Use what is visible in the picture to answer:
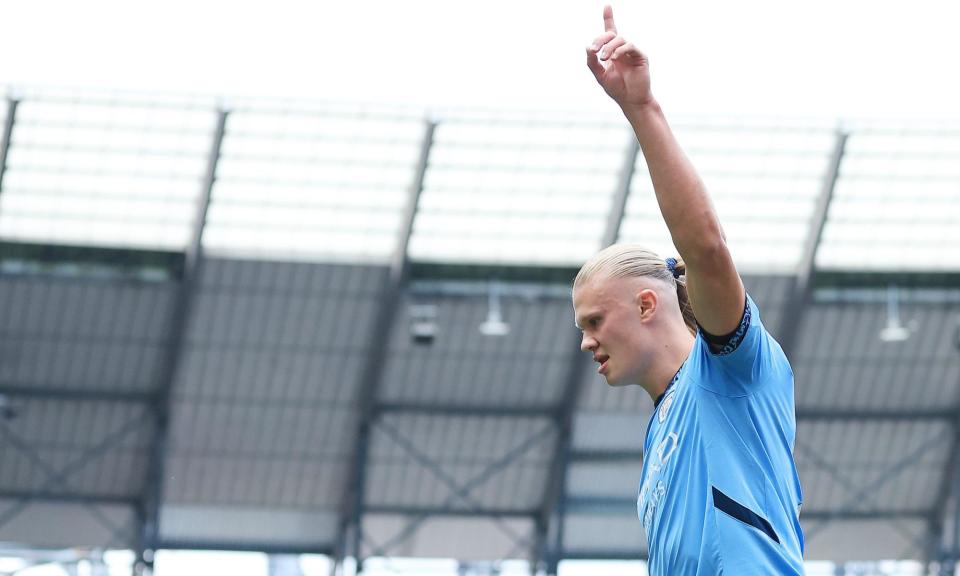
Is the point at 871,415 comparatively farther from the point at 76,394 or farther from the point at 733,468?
the point at 733,468

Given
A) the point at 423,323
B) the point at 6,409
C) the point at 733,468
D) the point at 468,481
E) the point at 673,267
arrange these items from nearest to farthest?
the point at 733,468
the point at 673,267
the point at 423,323
the point at 6,409
the point at 468,481

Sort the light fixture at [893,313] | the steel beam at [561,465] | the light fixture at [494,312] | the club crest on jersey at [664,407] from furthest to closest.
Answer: the steel beam at [561,465] → the light fixture at [893,313] → the light fixture at [494,312] → the club crest on jersey at [664,407]

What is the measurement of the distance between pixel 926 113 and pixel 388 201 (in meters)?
9.41

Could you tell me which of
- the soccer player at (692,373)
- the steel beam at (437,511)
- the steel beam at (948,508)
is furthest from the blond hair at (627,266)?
the steel beam at (948,508)

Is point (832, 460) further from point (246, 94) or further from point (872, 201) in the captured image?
point (246, 94)

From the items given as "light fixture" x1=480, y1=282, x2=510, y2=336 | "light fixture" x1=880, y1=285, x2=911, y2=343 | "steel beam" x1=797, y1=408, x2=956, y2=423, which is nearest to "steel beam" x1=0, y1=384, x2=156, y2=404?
"light fixture" x1=480, y1=282, x2=510, y2=336

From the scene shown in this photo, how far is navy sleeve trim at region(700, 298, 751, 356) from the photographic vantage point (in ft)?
10.9

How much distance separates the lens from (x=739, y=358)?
3381 mm

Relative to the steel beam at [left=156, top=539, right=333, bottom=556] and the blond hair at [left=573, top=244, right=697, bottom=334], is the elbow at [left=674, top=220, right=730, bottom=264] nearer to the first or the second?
the blond hair at [left=573, top=244, right=697, bottom=334]

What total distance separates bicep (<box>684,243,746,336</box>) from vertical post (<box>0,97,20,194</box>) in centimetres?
2138

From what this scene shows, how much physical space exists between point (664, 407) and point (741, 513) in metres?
0.41

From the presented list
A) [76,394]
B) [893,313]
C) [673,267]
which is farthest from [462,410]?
[673,267]

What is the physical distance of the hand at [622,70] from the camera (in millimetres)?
3273

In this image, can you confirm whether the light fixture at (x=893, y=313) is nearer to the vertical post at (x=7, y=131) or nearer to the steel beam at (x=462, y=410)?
the steel beam at (x=462, y=410)
